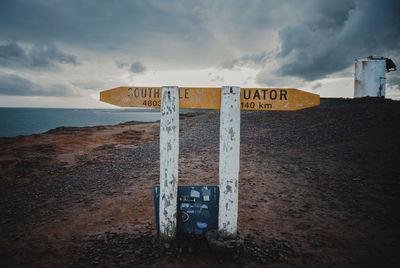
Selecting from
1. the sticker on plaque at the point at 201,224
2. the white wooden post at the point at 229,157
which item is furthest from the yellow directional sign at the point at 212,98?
the sticker on plaque at the point at 201,224

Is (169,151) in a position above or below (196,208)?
above

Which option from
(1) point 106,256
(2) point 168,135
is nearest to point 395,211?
(2) point 168,135

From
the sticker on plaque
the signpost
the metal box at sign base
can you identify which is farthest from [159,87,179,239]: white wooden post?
the sticker on plaque

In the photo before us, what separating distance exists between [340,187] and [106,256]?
22.1 ft

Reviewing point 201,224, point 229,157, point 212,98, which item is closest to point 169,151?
point 229,157

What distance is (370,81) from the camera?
24.6 metres

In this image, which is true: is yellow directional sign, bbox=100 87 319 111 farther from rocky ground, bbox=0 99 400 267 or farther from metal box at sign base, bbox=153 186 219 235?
rocky ground, bbox=0 99 400 267

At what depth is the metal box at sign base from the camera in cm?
347

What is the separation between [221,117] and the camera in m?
3.06

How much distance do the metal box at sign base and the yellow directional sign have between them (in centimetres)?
148

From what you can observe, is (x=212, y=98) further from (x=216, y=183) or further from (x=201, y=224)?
(x=216, y=183)

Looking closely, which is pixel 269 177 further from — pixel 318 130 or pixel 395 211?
pixel 318 130

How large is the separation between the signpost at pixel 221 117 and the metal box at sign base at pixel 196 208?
185 mm

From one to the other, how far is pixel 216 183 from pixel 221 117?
4.38 meters
